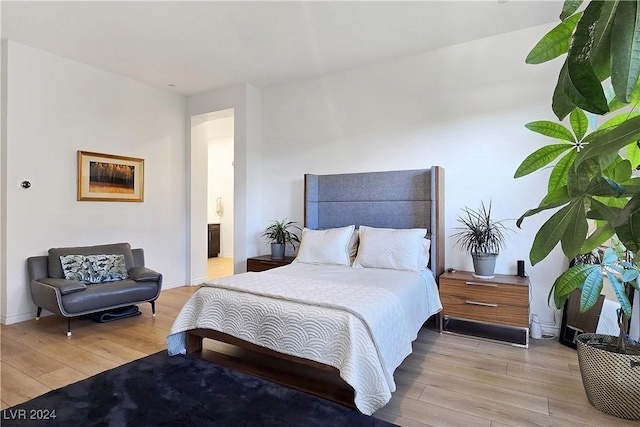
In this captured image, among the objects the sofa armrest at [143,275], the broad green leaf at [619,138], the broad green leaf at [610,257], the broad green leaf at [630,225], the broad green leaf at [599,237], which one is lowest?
the sofa armrest at [143,275]

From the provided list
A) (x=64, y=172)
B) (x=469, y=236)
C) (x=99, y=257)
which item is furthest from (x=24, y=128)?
(x=469, y=236)

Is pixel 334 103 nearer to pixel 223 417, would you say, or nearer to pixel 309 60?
pixel 309 60

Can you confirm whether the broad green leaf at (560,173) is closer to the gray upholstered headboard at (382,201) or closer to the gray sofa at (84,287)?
the gray upholstered headboard at (382,201)

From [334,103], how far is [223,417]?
379 cm

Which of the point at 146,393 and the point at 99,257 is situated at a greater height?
the point at 99,257

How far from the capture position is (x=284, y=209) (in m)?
4.91

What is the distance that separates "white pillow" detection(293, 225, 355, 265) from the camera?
3682 mm

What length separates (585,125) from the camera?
0.91 m

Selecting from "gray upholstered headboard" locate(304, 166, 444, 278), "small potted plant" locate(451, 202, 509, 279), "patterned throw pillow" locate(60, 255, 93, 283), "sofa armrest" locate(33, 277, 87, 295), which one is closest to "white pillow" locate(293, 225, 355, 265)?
"gray upholstered headboard" locate(304, 166, 444, 278)

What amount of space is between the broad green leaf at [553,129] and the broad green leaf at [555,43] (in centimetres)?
18

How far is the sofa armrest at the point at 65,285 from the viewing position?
327 centimetres

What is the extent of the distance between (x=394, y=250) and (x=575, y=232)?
267cm

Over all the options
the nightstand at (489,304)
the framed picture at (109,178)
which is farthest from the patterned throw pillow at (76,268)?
the nightstand at (489,304)

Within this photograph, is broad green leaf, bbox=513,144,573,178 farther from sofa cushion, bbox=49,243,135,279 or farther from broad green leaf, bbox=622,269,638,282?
sofa cushion, bbox=49,243,135,279
